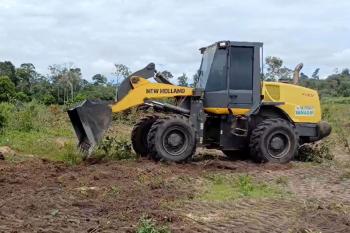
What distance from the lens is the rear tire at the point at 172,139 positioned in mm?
11227

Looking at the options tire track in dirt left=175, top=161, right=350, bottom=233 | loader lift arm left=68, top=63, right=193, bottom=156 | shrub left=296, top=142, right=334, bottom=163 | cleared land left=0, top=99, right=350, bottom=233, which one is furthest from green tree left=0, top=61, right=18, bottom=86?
tire track in dirt left=175, top=161, right=350, bottom=233

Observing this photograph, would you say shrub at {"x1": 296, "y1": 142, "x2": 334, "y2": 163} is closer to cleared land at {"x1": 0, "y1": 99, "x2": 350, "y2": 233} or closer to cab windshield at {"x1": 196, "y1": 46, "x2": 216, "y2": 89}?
cleared land at {"x1": 0, "y1": 99, "x2": 350, "y2": 233}

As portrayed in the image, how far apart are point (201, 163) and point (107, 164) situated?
191 cm

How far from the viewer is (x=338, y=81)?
51.0 metres

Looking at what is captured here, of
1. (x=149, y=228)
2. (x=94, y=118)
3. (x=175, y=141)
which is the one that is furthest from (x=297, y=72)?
(x=149, y=228)

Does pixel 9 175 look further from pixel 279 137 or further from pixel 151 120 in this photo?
pixel 279 137

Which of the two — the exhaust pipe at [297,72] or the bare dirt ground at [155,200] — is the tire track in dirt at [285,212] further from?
the exhaust pipe at [297,72]

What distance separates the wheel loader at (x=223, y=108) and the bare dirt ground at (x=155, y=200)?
36.5 inches

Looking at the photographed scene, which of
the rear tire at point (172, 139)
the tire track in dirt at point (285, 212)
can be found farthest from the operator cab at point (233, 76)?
the tire track in dirt at point (285, 212)

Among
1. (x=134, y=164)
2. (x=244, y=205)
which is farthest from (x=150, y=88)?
(x=244, y=205)

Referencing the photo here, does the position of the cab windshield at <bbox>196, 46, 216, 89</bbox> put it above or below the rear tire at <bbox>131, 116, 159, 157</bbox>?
above

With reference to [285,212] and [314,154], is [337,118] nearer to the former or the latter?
[314,154]

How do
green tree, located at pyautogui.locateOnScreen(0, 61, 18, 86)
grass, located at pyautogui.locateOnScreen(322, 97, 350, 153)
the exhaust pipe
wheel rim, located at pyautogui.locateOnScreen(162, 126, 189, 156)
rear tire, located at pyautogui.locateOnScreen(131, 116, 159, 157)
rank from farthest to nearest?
green tree, located at pyautogui.locateOnScreen(0, 61, 18, 86)
grass, located at pyautogui.locateOnScreen(322, 97, 350, 153)
the exhaust pipe
rear tire, located at pyautogui.locateOnScreen(131, 116, 159, 157)
wheel rim, located at pyautogui.locateOnScreen(162, 126, 189, 156)

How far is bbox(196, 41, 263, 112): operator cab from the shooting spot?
12.2 meters
